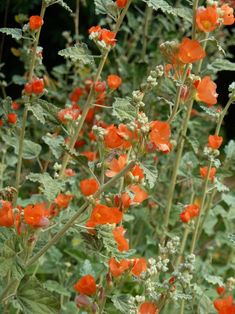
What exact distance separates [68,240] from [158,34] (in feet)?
4.80

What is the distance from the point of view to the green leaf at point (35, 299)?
68.4 inches

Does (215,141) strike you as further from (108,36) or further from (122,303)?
(122,303)

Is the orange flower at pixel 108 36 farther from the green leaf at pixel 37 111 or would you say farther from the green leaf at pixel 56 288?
the green leaf at pixel 56 288

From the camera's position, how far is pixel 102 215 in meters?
1.69

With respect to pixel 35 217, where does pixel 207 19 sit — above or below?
above

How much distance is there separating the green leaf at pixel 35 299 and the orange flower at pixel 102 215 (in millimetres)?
224

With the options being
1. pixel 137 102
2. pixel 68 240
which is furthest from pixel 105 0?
pixel 68 240

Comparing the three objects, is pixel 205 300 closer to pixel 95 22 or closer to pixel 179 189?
pixel 179 189

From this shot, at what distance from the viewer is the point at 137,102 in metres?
1.75

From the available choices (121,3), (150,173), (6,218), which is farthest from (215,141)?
(6,218)

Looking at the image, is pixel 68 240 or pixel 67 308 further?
pixel 68 240

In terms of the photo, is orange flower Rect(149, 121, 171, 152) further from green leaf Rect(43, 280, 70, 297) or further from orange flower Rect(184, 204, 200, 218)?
green leaf Rect(43, 280, 70, 297)

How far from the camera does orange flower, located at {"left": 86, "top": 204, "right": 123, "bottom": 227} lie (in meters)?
1.69

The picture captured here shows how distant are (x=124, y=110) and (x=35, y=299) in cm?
54
